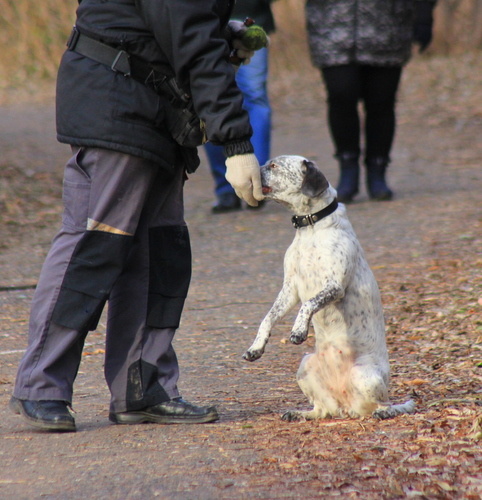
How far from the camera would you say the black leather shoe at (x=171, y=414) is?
377 centimetres

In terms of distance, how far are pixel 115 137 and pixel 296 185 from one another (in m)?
0.83

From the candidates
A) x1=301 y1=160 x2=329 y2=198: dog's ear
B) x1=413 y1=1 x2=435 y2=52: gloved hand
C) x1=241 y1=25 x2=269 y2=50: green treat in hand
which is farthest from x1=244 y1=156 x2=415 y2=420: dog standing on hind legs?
x1=413 y1=1 x2=435 y2=52: gloved hand

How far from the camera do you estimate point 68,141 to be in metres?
3.53

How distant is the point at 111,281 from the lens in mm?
3562

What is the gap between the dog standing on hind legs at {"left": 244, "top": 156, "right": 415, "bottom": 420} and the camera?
148 inches

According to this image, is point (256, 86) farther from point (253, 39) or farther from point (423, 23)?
point (253, 39)

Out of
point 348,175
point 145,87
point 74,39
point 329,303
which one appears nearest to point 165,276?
point 329,303

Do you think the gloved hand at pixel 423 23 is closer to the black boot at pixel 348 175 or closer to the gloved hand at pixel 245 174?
the black boot at pixel 348 175

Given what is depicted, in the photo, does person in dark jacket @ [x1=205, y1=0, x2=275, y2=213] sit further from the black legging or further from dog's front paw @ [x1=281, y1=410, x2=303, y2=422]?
dog's front paw @ [x1=281, y1=410, x2=303, y2=422]

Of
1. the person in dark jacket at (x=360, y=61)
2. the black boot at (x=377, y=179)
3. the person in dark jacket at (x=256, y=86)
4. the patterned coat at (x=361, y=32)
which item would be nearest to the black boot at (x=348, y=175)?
the person in dark jacket at (x=360, y=61)

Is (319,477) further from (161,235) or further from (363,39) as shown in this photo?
(363,39)

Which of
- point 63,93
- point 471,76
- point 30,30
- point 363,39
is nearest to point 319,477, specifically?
point 63,93

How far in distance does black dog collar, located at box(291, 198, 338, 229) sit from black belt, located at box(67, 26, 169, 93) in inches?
32.7

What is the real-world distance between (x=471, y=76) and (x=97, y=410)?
16.2 meters
